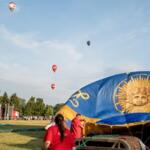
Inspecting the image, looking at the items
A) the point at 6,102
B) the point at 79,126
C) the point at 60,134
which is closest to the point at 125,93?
the point at 79,126

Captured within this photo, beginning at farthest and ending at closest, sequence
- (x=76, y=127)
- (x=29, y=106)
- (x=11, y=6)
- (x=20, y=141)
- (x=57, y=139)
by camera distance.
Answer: (x=29, y=106) → (x=11, y=6) → (x=20, y=141) → (x=76, y=127) → (x=57, y=139)

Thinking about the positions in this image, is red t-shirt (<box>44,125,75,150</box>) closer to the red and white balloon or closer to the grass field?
the grass field

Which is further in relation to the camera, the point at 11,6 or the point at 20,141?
the point at 11,6

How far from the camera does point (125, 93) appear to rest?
18.5 meters

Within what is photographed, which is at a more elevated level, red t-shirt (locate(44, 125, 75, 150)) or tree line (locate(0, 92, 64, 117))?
tree line (locate(0, 92, 64, 117))

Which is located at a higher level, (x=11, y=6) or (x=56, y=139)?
(x=11, y=6)

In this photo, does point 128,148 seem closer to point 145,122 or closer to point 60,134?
point 60,134

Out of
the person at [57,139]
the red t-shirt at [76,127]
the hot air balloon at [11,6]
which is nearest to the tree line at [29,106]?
the hot air balloon at [11,6]

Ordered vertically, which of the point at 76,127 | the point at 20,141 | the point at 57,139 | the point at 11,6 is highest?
the point at 11,6

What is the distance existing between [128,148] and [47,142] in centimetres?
357

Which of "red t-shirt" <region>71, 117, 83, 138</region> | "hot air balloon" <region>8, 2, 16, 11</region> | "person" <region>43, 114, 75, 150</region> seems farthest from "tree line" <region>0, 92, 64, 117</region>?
"person" <region>43, 114, 75, 150</region>

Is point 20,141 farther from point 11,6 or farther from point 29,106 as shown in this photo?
point 29,106

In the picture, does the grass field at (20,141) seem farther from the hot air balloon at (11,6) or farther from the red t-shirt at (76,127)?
the hot air balloon at (11,6)

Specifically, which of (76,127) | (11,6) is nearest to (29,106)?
(11,6)
